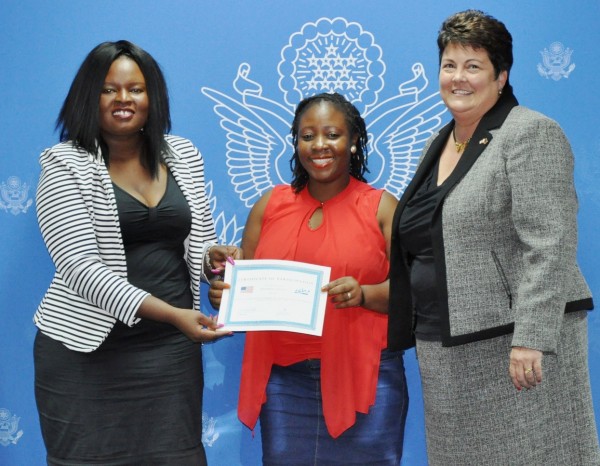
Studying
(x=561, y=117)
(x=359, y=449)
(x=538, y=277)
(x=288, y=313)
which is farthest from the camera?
(x=561, y=117)

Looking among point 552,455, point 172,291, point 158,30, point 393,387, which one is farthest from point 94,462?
point 158,30

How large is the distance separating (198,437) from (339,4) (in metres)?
1.73

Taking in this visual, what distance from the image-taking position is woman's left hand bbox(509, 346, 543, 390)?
83.4 inches

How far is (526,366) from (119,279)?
126 centimetres

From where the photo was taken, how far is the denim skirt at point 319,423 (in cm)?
284

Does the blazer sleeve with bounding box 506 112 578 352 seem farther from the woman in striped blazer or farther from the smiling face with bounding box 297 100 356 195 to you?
the woman in striped blazer

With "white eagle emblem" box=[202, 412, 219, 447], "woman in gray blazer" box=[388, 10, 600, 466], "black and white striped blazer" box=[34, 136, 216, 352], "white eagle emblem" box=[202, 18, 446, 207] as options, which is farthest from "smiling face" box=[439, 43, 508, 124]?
"white eagle emblem" box=[202, 412, 219, 447]

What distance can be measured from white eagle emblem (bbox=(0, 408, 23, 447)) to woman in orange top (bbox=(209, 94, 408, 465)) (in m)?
1.08

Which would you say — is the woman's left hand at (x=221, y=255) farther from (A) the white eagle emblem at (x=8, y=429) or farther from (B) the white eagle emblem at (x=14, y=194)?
(A) the white eagle emblem at (x=8, y=429)

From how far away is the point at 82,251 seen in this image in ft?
8.62

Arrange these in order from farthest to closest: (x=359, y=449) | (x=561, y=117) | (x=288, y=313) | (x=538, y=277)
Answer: (x=561, y=117) < (x=359, y=449) < (x=288, y=313) < (x=538, y=277)

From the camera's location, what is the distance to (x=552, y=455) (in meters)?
2.23

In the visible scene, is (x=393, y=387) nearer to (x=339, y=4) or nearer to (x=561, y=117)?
(x=561, y=117)

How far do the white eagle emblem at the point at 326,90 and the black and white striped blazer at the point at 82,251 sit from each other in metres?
0.76
